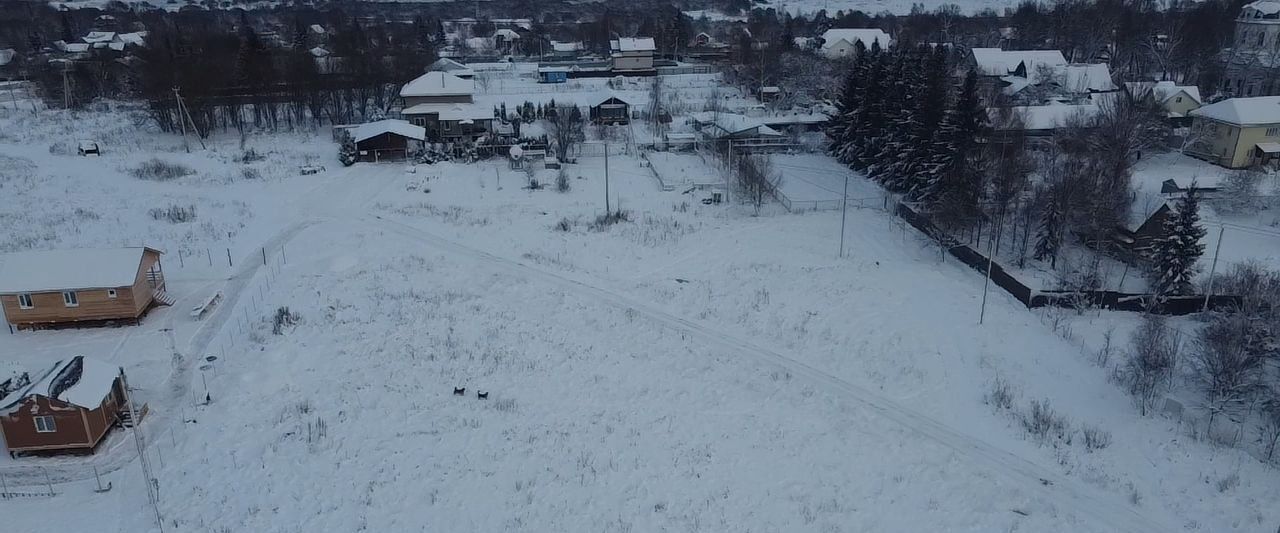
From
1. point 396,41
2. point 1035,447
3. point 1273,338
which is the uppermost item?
point 396,41

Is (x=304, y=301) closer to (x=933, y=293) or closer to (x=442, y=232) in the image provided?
(x=442, y=232)

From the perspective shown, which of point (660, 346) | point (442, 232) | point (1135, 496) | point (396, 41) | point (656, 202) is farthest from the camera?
point (396, 41)

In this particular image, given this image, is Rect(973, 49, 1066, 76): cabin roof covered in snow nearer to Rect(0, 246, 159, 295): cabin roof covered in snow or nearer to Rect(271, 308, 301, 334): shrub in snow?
Rect(271, 308, 301, 334): shrub in snow

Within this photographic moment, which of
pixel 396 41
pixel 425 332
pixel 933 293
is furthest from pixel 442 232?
pixel 396 41

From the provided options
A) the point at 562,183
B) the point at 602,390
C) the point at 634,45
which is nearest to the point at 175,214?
the point at 562,183

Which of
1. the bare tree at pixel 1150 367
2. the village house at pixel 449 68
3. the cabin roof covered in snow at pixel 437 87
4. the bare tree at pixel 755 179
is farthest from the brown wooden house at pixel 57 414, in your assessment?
the village house at pixel 449 68

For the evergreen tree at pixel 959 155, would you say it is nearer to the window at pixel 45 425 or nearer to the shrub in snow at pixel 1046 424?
the shrub in snow at pixel 1046 424

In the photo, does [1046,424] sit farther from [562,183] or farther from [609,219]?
[562,183]
